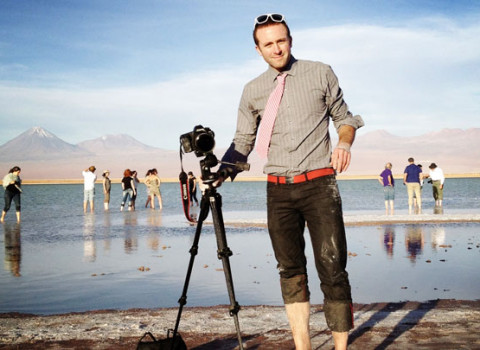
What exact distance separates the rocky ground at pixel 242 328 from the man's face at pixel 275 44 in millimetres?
2063

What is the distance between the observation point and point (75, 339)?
4.29 metres

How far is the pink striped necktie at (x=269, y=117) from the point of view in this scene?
327 centimetres

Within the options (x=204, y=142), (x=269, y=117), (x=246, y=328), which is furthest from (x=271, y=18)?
(x=246, y=328)

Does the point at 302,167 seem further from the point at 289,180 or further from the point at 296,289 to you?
the point at 296,289

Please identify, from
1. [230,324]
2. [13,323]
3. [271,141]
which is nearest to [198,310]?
[230,324]

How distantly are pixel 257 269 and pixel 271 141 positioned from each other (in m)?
5.13

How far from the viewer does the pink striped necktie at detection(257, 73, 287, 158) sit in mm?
3266

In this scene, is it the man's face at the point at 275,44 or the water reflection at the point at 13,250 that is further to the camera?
the water reflection at the point at 13,250

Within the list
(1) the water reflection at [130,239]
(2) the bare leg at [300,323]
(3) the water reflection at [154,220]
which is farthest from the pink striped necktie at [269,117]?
(3) the water reflection at [154,220]

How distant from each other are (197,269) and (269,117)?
214 inches

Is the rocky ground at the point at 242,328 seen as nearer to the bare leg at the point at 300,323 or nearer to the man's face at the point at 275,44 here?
the bare leg at the point at 300,323

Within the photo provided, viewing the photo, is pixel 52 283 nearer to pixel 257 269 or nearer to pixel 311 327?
pixel 257 269

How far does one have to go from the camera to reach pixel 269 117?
329cm

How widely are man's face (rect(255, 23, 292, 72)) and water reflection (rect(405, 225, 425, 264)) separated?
641 cm
